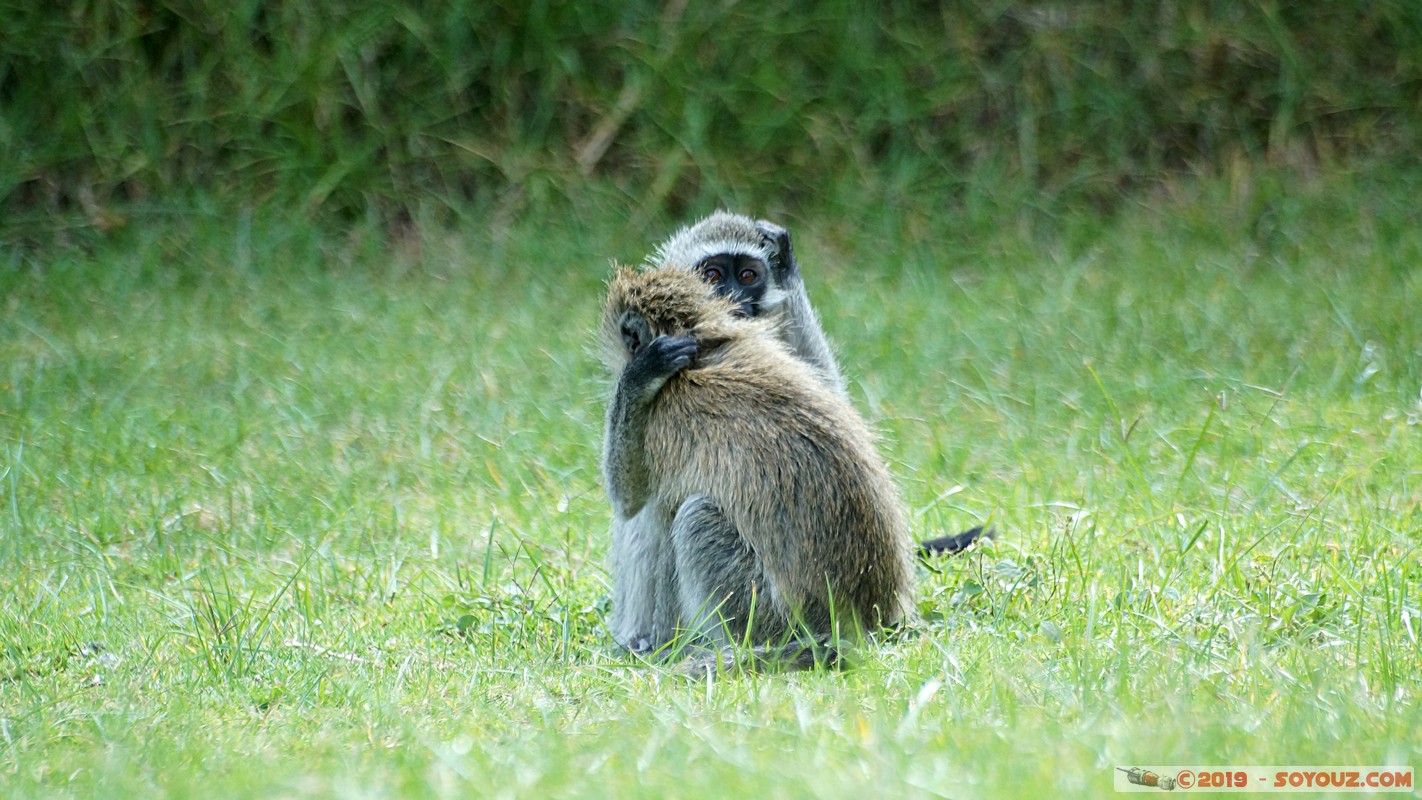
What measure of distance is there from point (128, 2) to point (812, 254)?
4933 millimetres

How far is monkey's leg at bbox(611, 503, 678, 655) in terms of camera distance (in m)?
4.34

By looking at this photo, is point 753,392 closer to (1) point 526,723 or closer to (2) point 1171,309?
(1) point 526,723

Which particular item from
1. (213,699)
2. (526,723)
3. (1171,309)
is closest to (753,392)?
(526,723)

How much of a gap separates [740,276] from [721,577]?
4.33 feet

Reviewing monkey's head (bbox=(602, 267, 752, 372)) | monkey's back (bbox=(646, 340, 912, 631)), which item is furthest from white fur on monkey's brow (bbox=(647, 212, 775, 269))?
monkey's back (bbox=(646, 340, 912, 631))

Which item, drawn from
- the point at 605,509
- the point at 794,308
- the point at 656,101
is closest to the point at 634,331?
the point at 794,308

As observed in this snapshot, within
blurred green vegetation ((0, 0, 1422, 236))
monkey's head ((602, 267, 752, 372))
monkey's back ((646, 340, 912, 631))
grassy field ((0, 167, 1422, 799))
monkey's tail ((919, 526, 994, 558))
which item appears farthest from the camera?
blurred green vegetation ((0, 0, 1422, 236))

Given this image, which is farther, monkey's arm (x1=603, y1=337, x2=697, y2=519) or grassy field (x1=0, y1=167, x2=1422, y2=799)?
monkey's arm (x1=603, y1=337, x2=697, y2=519)

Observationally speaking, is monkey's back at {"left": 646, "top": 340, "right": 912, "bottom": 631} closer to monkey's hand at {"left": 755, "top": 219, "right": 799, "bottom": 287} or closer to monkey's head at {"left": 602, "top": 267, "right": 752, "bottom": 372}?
monkey's head at {"left": 602, "top": 267, "right": 752, "bottom": 372}

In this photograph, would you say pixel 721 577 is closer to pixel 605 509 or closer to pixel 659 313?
pixel 659 313

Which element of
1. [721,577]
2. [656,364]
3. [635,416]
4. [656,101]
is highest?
[656,101]

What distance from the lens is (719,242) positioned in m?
5.20

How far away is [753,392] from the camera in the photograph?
4.30 meters

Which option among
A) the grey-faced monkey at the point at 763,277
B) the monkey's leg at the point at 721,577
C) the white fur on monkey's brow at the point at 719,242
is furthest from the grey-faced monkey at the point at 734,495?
the white fur on monkey's brow at the point at 719,242
